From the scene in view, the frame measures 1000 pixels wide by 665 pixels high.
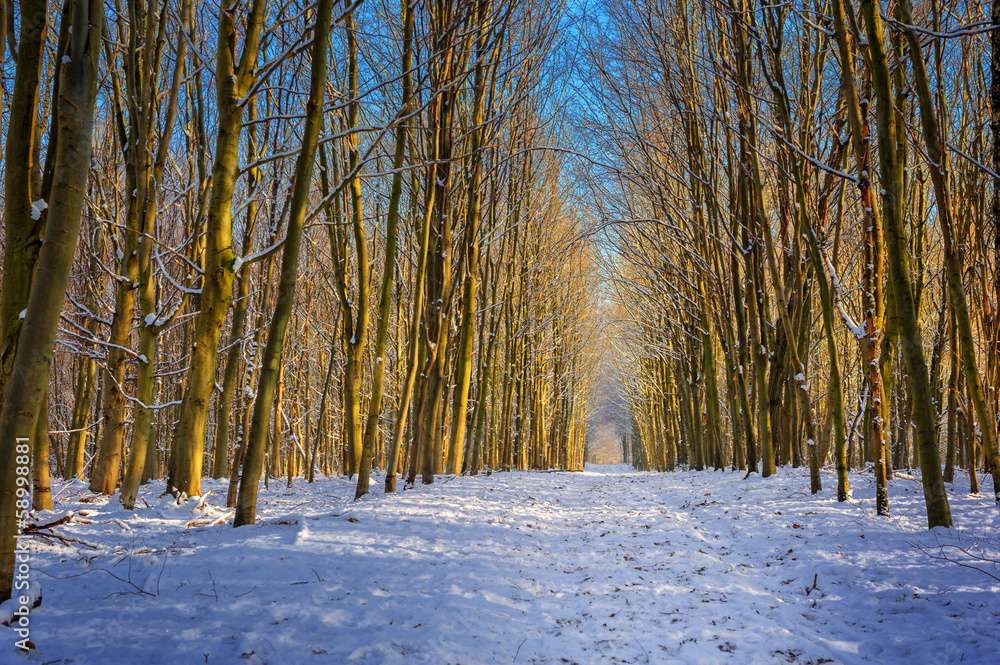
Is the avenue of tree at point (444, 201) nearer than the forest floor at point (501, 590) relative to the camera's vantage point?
No

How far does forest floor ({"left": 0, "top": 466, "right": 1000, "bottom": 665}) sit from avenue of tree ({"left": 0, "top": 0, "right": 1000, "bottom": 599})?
20.0 inches

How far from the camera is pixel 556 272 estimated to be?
16.4m

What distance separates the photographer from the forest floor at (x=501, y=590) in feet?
7.94

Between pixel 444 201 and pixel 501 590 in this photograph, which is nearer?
pixel 501 590

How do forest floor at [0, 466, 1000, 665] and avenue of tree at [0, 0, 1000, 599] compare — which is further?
avenue of tree at [0, 0, 1000, 599]

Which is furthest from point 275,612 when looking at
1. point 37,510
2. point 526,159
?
point 526,159

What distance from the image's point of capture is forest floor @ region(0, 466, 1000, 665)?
242 cm

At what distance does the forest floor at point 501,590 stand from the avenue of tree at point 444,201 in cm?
51

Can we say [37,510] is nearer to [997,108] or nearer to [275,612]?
[275,612]

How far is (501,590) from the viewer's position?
3494 mm

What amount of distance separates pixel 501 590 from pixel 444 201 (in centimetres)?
611

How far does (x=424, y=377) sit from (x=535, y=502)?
248 cm

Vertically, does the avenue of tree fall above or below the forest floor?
above

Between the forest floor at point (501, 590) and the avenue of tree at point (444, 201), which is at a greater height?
the avenue of tree at point (444, 201)
